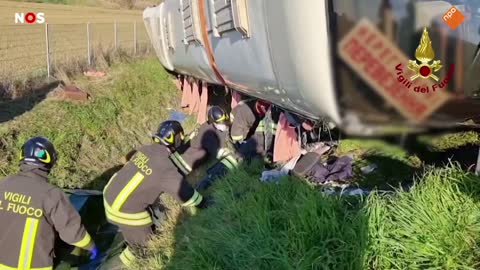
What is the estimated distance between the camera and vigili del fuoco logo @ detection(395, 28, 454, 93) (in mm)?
2148

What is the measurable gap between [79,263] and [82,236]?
0.60 metres

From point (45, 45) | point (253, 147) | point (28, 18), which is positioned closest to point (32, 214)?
point (253, 147)

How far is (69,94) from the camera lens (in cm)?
933

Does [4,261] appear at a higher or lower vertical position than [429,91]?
lower

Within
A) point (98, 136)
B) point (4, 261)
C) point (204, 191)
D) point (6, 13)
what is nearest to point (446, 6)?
point (4, 261)

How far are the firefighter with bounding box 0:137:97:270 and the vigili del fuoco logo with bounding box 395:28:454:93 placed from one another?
8.74 feet

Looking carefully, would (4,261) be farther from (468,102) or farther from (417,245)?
(468,102)

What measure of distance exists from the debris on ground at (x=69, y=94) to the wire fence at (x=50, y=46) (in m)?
0.87

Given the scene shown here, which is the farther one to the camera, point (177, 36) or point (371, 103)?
point (177, 36)

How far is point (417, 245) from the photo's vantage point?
2791 mm

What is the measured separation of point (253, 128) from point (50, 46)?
10.0m

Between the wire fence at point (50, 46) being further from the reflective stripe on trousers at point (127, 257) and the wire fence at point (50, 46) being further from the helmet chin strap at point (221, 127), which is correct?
the reflective stripe on trousers at point (127, 257)

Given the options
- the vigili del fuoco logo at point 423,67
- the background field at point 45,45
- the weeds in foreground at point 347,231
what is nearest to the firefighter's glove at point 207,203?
the weeds in foreground at point 347,231

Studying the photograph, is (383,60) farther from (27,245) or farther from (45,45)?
(45,45)
